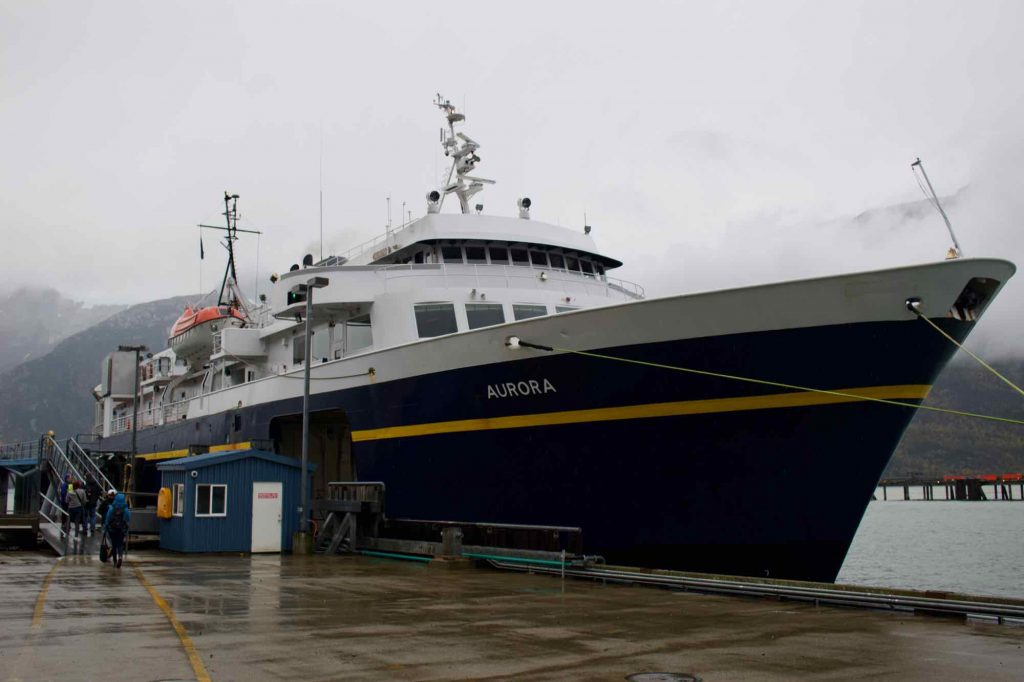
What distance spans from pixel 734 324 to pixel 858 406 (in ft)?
6.85

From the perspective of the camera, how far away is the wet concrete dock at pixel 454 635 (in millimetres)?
7098

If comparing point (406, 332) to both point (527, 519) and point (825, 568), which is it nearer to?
point (527, 519)

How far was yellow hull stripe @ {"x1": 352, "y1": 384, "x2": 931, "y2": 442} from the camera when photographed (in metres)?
13.2

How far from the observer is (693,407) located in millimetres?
14078

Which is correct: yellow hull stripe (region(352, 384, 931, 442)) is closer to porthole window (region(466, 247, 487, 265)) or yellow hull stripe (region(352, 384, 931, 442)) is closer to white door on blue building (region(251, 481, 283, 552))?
white door on blue building (region(251, 481, 283, 552))

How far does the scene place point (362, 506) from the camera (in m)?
18.6

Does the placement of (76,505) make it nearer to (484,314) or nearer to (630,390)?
(484,314)

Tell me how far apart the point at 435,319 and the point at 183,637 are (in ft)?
36.9

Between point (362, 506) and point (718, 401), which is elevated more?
point (718, 401)

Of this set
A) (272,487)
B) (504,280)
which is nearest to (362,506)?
(272,487)

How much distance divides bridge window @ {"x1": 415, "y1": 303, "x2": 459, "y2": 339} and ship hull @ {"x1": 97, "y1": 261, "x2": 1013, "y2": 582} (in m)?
2.11

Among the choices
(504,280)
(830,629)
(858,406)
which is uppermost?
(504,280)

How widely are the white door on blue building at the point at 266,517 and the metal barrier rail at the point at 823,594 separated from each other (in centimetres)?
789

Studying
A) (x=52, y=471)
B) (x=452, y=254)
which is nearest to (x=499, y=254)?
(x=452, y=254)
